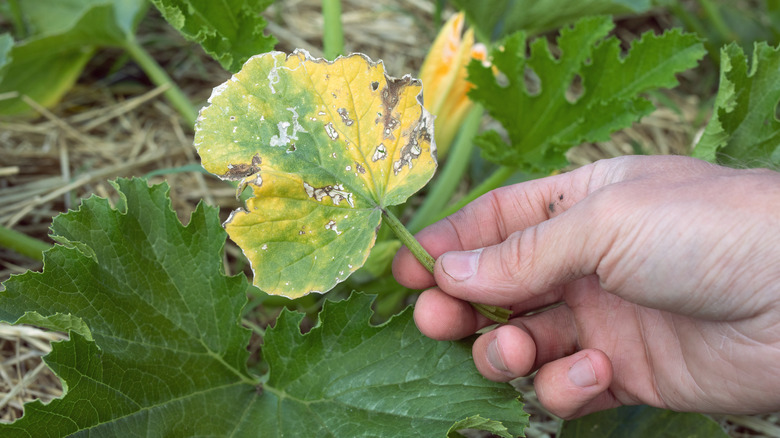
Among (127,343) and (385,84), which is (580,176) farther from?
(127,343)

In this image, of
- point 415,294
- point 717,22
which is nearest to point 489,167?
point 415,294

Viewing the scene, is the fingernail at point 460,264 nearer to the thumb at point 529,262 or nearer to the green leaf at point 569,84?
the thumb at point 529,262

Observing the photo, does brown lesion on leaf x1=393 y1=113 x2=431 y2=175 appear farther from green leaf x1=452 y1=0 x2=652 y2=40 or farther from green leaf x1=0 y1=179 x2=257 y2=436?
green leaf x1=452 y1=0 x2=652 y2=40

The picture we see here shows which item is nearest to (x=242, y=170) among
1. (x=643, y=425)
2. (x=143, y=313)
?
(x=143, y=313)

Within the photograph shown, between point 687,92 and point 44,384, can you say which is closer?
point 44,384

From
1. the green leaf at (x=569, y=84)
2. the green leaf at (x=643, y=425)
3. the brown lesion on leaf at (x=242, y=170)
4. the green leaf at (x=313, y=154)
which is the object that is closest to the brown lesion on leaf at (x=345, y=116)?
the green leaf at (x=313, y=154)

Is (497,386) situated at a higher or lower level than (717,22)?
lower

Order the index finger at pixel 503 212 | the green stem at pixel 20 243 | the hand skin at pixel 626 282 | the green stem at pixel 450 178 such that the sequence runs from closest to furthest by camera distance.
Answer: the hand skin at pixel 626 282, the index finger at pixel 503 212, the green stem at pixel 20 243, the green stem at pixel 450 178

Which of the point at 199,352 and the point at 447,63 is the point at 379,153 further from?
the point at 447,63
